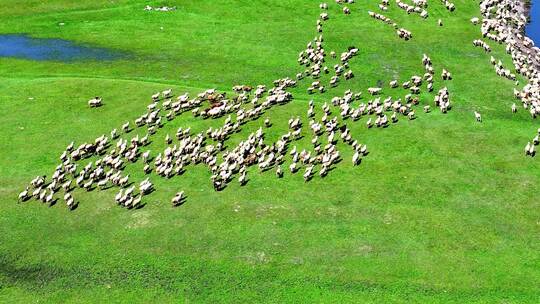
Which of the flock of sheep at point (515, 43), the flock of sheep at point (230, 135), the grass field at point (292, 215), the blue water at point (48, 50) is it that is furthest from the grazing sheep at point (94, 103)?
the flock of sheep at point (515, 43)

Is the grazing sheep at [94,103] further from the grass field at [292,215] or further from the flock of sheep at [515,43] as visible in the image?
the flock of sheep at [515,43]

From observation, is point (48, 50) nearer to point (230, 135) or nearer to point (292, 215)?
point (230, 135)

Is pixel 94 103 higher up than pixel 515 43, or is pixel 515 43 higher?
pixel 515 43

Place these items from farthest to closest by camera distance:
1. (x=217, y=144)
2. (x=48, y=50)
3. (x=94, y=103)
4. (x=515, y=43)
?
(x=48, y=50), (x=515, y=43), (x=94, y=103), (x=217, y=144)

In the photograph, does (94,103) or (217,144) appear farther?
(94,103)

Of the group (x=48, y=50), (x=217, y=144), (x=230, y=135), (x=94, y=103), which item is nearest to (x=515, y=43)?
(x=230, y=135)

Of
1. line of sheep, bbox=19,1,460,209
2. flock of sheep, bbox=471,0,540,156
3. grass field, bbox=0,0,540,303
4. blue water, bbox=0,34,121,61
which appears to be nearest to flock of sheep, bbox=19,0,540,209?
line of sheep, bbox=19,1,460,209

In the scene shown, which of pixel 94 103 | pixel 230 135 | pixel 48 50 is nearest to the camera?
pixel 230 135
